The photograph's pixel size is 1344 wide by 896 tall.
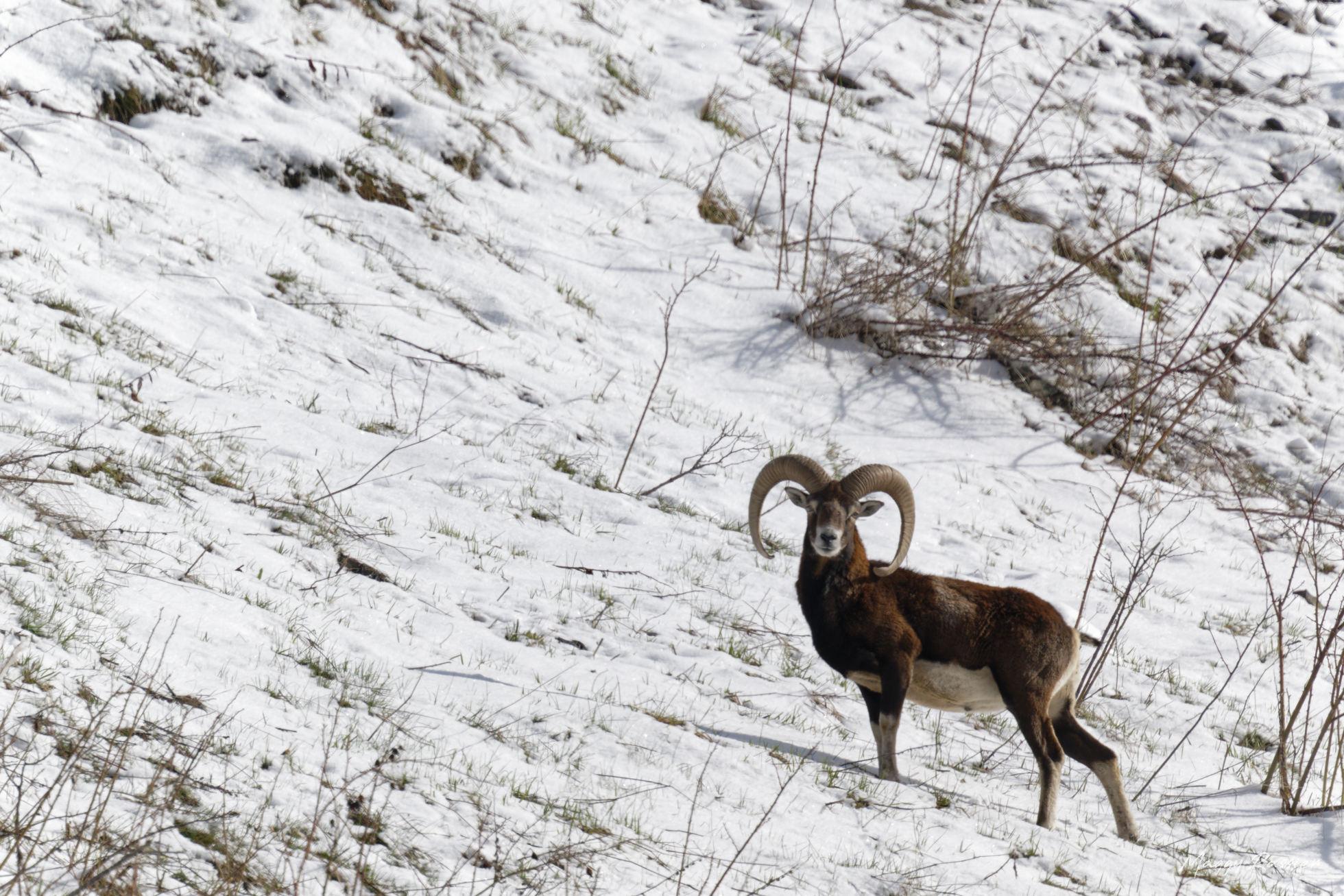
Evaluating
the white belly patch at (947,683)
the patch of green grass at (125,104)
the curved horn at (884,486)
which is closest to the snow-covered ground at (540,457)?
the patch of green grass at (125,104)

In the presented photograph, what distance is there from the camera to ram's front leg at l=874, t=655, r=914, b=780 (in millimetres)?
6238

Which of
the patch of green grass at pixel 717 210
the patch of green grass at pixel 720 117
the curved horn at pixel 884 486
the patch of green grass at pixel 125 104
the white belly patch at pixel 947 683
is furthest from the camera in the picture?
the patch of green grass at pixel 720 117

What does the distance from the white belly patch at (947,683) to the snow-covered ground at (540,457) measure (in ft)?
1.38

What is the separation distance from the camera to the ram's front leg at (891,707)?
624 cm

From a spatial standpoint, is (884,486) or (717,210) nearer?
(884,486)

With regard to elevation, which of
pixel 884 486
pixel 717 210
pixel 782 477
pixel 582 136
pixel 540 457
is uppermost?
pixel 884 486

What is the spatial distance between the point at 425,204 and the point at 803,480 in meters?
7.47

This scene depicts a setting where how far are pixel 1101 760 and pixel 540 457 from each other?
5193 mm

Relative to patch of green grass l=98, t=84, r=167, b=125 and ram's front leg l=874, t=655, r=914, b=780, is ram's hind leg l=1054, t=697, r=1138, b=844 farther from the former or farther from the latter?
patch of green grass l=98, t=84, r=167, b=125

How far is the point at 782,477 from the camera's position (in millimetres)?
7059

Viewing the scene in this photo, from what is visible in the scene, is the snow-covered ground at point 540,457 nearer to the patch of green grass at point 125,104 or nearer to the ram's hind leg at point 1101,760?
the patch of green grass at point 125,104

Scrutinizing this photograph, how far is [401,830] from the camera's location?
412cm

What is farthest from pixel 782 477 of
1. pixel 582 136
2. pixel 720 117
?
pixel 720 117

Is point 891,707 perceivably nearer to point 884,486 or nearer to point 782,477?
point 884,486
